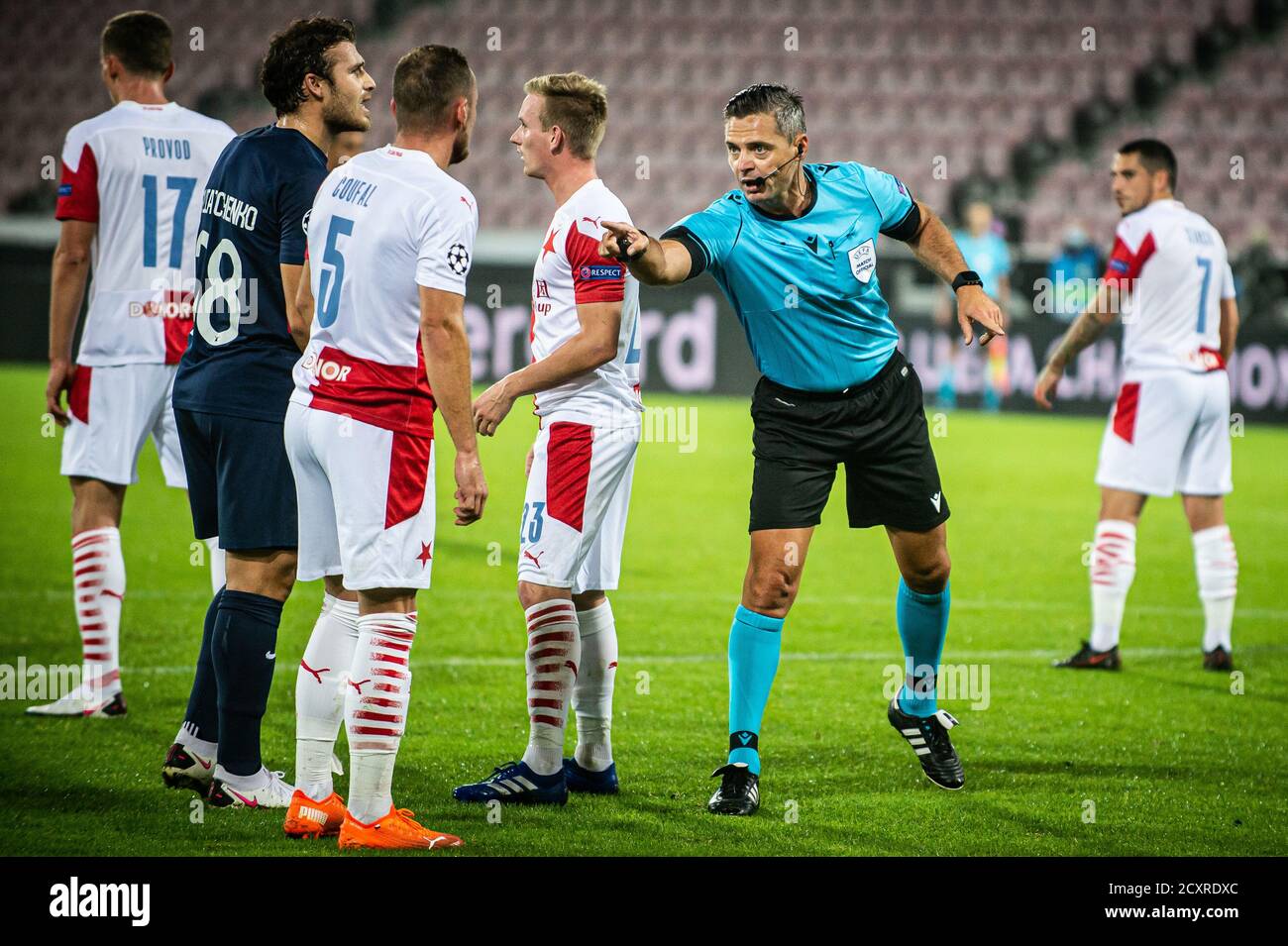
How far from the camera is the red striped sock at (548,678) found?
468cm

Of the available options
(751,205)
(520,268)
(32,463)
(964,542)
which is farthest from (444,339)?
(520,268)

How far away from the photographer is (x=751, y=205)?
479cm

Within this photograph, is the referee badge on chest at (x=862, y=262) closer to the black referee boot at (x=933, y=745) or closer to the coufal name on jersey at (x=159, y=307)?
the black referee boot at (x=933, y=745)

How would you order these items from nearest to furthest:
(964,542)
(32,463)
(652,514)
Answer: (964,542), (652,514), (32,463)

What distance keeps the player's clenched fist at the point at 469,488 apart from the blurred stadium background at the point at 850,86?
746 inches

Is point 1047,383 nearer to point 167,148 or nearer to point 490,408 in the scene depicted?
point 490,408

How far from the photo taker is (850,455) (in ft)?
16.0

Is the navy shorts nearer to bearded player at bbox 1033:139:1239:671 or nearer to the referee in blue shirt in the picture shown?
the referee in blue shirt

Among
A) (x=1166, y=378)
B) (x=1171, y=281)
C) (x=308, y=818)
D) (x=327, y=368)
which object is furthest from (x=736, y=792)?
(x=1171, y=281)

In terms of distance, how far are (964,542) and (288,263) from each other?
7.15 metres

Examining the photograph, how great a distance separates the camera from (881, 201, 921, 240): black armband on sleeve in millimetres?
5078

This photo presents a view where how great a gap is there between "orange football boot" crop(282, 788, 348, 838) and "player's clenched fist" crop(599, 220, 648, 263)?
1.66m

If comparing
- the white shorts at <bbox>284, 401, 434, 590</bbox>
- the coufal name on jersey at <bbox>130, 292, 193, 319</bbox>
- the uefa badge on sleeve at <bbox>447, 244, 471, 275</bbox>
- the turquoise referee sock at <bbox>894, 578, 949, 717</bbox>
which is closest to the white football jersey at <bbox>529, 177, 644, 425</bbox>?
the uefa badge on sleeve at <bbox>447, 244, 471, 275</bbox>

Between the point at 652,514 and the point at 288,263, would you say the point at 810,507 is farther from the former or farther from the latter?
the point at 652,514
